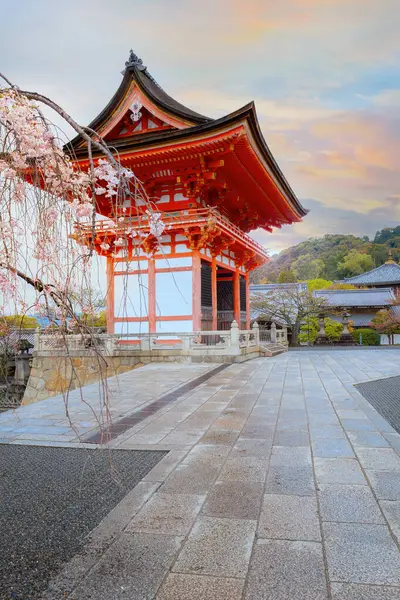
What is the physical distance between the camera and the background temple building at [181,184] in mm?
11164

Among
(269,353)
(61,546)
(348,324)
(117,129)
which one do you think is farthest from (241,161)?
(348,324)

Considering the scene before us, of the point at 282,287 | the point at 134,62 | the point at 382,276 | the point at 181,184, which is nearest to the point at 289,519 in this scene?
the point at 181,184

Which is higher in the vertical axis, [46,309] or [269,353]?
[46,309]

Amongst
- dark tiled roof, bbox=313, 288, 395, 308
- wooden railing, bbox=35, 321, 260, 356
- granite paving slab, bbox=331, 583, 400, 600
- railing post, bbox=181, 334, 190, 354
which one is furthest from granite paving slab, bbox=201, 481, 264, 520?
dark tiled roof, bbox=313, 288, 395, 308

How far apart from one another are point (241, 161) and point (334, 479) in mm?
10615

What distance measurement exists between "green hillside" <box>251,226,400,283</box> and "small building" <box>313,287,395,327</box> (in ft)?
55.4

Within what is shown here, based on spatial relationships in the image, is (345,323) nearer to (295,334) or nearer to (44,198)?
(295,334)

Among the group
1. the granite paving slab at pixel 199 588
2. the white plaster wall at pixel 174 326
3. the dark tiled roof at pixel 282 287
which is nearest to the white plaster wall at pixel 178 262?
the white plaster wall at pixel 174 326

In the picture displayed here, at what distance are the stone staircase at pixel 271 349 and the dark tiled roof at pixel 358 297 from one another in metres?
11.4

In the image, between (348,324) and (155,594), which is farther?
(348,324)

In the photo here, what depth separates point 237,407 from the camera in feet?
19.1

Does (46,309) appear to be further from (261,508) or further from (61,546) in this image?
(261,508)

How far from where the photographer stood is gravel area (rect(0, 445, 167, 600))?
2.12 metres

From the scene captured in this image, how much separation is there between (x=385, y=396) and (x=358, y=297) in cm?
2348
